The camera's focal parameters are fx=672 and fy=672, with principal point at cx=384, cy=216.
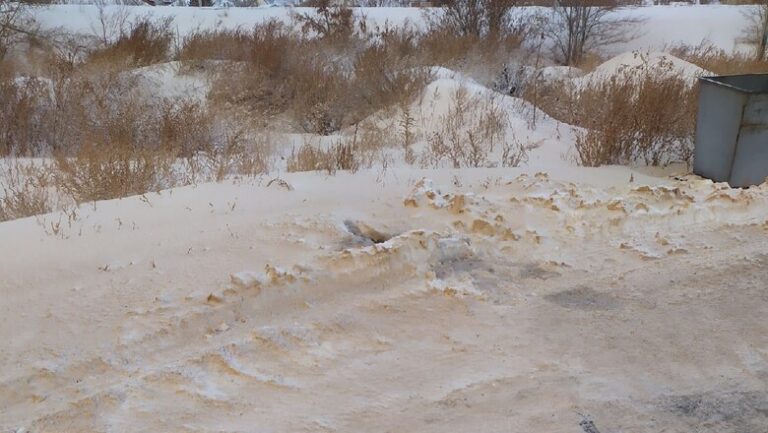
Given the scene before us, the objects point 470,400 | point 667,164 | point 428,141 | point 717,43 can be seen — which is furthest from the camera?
point 717,43

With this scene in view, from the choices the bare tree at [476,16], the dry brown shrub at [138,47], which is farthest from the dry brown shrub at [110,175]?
the bare tree at [476,16]

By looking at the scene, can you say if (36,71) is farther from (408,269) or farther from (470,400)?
(470,400)

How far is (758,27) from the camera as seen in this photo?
677 inches

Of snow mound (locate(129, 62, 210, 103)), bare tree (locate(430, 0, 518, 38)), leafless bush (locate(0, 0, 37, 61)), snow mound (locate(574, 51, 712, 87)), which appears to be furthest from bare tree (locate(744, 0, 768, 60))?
leafless bush (locate(0, 0, 37, 61))

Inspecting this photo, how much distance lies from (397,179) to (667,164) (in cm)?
306

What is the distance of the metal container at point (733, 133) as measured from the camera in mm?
5613

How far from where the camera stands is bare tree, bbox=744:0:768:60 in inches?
637

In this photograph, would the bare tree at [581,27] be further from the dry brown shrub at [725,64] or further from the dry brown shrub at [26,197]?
the dry brown shrub at [26,197]

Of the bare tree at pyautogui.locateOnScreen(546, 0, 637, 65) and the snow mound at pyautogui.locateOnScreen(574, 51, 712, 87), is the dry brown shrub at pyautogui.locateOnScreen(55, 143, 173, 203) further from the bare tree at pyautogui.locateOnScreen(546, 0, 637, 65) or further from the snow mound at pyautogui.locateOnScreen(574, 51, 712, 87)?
the bare tree at pyautogui.locateOnScreen(546, 0, 637, 65)

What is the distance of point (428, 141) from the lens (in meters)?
7.95

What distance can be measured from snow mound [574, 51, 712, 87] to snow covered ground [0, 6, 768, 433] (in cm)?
473

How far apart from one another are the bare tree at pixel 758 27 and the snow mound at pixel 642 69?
573 centimetres

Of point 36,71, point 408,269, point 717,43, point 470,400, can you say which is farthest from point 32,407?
point 717,43

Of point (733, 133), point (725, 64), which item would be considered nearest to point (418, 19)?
point (725, 64)
